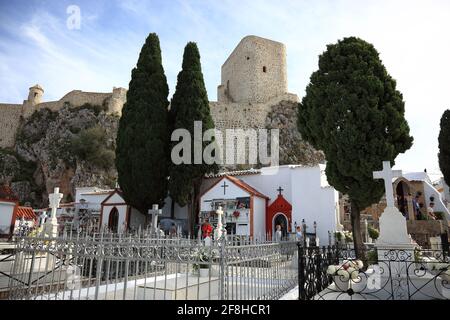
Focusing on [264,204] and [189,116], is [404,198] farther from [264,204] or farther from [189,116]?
[189,116]

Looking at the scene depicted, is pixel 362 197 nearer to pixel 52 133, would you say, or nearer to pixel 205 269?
pixel 205 269

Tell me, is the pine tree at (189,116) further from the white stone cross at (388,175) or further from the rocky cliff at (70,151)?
the rocky cliff at (70,151)

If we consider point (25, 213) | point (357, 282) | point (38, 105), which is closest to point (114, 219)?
point (25, 213)

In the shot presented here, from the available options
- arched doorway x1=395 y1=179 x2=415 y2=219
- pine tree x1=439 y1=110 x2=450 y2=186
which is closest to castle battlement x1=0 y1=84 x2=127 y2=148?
arched doorway x1=395 y1=179 x2=415 y2=219

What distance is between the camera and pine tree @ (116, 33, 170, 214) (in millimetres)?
20422

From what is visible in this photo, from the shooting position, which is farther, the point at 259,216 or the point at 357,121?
the point at 259,216

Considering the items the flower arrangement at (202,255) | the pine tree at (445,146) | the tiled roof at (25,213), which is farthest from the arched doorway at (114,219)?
the pine tree at (445,146)

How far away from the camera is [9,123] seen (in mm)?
44125

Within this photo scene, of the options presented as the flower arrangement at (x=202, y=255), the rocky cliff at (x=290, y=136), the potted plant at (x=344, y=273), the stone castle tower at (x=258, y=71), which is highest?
the stone castle tower at (x=258, y=71)

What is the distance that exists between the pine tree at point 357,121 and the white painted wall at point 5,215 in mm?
16963

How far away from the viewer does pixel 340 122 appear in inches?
468

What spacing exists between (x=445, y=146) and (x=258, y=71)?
92.3ft

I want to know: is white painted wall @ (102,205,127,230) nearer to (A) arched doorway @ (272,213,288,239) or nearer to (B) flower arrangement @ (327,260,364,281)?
(A) arched doorway @ (272,213,288,239)

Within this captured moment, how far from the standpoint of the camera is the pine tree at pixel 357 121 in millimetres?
11219
